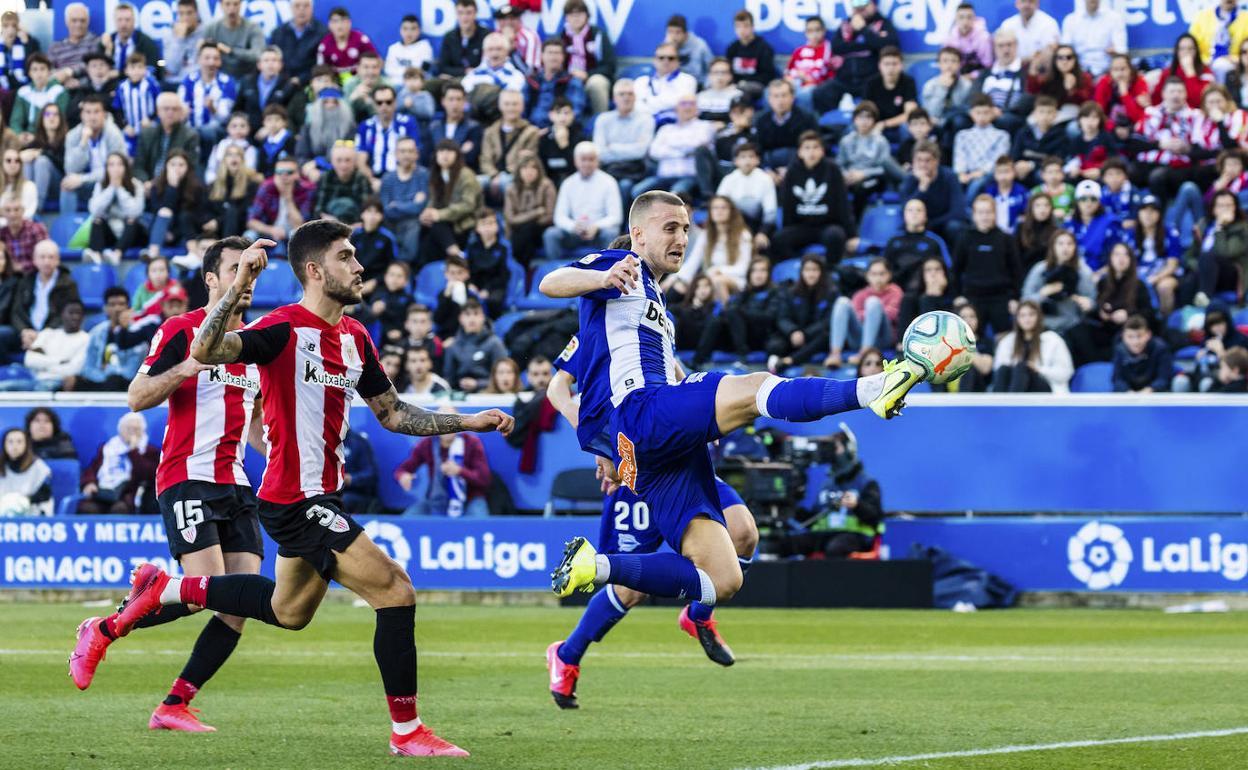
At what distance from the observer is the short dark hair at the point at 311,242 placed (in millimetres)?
7270

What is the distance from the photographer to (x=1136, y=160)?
2005cm

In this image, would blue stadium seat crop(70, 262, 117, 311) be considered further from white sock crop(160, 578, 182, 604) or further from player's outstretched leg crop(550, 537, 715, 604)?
player's outstretched leg crop(550, 537, 715, 604)

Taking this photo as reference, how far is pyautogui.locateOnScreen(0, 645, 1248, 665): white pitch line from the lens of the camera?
11.5 meters

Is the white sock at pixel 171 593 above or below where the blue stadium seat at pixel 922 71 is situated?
below

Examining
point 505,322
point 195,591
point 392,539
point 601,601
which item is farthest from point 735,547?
point 505,322

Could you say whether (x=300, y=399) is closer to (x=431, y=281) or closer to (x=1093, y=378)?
(x=1093, y=378)

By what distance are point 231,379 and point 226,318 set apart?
192 centimetres

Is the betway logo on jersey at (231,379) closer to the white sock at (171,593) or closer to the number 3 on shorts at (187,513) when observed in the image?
the number 3 on shorts at (187,513)

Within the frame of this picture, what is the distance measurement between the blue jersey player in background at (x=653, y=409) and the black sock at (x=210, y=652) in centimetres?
160

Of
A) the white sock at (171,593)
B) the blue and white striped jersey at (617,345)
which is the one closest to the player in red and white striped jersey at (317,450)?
the white sock at (171,593)

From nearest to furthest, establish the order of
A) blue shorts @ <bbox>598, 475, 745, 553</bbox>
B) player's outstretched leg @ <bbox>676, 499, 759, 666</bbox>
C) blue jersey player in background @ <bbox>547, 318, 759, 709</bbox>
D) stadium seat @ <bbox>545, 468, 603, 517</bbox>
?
blue jersey player in background @ <bbox>547, 318, 759, 709</bbox>
player's outstretched leg @ <bbox>676, 499, 759, 666</bbox>
blue shorts @ <bbox>598, 475, 745, 553</bbox>
stadium seat @ <bbox>545, 468, 603, 517</bbox>

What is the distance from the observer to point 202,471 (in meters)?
8.61

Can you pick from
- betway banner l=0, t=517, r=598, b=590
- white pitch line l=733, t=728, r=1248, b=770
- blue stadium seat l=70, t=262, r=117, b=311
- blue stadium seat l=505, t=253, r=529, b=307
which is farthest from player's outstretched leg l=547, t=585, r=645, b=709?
blue stadium seat l=70, t=262, r=117, b=311

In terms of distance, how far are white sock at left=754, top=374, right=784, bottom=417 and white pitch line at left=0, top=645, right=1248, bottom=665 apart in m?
4.60
